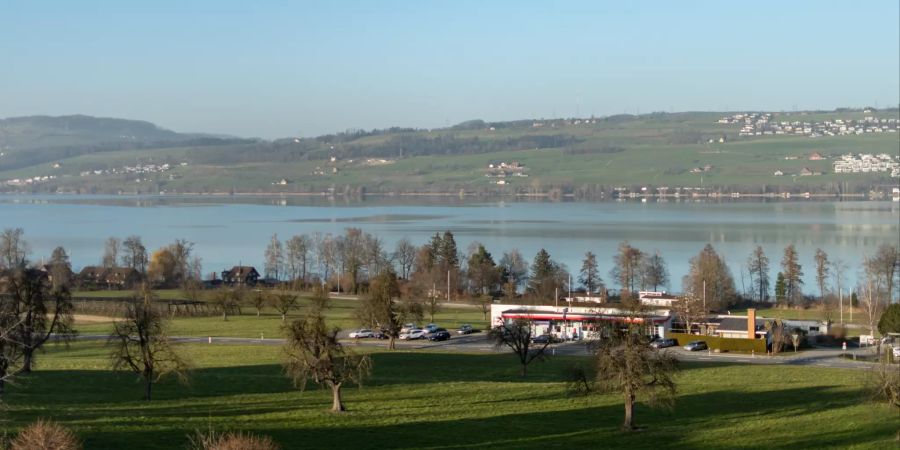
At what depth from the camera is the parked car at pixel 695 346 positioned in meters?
31.4

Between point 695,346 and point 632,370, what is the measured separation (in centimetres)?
1429

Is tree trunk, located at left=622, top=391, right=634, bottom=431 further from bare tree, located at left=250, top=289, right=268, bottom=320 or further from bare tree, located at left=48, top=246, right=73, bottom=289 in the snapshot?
bare tree, located at left=48, top=246, right=73, bottom=289

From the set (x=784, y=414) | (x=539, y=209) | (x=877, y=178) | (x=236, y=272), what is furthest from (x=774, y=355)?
(x=877, y=178)

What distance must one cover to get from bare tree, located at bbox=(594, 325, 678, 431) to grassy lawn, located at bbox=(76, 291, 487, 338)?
52.0 ft

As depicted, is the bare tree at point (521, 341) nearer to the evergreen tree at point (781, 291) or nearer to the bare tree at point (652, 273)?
the evergreen tree at point (781, 291)

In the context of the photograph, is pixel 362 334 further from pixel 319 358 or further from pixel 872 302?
pixel 872 302

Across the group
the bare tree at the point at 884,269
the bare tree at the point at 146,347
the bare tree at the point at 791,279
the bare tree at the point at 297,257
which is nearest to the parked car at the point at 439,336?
the bare tree at the point at 146,347

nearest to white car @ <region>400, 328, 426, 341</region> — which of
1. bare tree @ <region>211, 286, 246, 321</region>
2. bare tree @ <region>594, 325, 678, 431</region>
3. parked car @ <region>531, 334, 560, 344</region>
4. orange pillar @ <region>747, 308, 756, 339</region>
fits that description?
parked car @ <region>531, 334, 560, 344</region>

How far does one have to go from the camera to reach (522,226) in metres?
97.4

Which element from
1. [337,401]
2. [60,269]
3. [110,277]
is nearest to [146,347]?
[337,401]

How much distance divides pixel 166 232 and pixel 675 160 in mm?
102669

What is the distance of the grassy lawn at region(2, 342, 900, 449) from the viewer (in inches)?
638

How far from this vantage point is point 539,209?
13400 cm

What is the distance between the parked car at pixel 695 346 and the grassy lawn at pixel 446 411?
5944 millimetres
